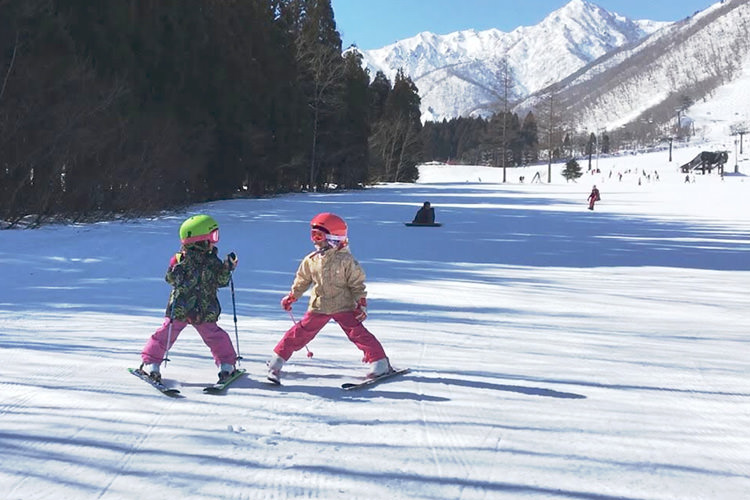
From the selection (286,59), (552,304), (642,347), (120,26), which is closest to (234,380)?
(642,347)

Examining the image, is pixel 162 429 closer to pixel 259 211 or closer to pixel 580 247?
pixel 580 247

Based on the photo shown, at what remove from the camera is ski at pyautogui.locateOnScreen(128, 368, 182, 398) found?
15.0 feet

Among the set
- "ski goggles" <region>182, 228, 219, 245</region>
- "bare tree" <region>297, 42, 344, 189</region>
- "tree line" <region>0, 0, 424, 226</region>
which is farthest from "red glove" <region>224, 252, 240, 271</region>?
"bare tree" <region>297, 42, 344, 189</region>

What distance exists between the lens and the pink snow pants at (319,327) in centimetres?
503

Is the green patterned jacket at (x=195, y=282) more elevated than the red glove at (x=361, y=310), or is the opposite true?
the green patterned jacket at (x=195, y=282)

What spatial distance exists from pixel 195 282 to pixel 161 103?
21953mm

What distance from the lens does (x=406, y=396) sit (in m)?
4.66

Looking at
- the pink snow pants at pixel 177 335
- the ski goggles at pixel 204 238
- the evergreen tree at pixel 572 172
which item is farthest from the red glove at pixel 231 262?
the evergreen tree at pixel 572 172

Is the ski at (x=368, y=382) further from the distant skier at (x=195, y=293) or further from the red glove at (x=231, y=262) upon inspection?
the red glove at (x=231, y=262)

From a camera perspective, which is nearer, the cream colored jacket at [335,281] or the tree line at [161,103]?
the cream colored jacket at [335,281]

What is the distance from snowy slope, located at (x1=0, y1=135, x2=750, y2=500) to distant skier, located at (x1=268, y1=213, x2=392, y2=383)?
0.25 m

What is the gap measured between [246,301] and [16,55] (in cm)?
1197

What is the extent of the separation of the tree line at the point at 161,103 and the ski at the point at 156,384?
43.4 ft

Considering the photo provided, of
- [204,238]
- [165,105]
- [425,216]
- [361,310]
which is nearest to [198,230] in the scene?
[204,238]
